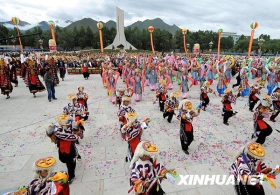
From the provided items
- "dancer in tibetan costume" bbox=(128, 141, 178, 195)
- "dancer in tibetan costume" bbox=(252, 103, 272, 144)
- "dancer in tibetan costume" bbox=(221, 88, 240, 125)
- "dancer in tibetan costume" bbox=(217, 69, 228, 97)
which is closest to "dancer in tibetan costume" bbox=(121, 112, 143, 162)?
"dancer in tibetan costume" bbox=(128, 141, 178, 195)

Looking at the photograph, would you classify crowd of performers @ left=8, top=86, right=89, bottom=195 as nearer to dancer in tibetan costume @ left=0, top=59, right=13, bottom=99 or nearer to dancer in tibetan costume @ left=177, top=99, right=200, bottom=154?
dancer in tibetan costume @ left=177, top=99, right=200, bottom=154

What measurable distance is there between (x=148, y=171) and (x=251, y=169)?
1395mm

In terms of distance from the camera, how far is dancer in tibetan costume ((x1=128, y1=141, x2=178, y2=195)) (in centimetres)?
247

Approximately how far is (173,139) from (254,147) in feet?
9.54

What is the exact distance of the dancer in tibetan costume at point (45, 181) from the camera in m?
2.26

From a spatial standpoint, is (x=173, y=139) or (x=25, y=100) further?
(x=25, y=100)

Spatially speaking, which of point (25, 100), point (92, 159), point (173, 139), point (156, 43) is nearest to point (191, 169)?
point (173, 139)

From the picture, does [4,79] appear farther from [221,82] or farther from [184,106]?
[221,82]

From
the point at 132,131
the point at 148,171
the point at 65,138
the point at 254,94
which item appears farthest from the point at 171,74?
the point at 148,171

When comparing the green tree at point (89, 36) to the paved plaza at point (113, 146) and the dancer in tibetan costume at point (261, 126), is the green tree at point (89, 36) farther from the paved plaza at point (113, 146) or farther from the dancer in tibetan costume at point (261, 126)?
the dancer in tibetan costume at point (261, 126)

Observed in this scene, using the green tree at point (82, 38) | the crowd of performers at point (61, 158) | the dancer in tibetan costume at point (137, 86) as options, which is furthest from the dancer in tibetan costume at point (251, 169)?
the green tree at point (82, 38)

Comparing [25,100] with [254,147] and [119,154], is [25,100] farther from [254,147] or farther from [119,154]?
[254,147]

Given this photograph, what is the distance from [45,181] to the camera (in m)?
2.34

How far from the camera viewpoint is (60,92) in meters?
11.0
